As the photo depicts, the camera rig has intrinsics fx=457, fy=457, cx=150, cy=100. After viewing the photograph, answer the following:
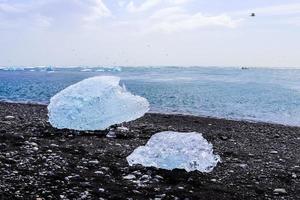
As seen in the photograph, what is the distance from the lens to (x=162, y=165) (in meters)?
10.6

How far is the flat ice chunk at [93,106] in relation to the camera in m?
14.6

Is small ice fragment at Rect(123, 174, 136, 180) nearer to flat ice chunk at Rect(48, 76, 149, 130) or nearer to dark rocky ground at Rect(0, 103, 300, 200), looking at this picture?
dark rocky ground at Rect(0, 103, 300, 200)

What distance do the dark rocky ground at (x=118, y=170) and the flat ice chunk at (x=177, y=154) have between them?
0.67 ft

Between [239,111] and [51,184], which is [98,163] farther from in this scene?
[239,111]

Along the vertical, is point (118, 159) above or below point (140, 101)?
below

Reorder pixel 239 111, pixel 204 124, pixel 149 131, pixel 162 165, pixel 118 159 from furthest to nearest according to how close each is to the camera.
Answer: pixel 239 111 < pixel 204 124 < pixel 149 131 < pixel 118 159 < pixel 162 165

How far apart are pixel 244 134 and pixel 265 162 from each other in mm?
5115

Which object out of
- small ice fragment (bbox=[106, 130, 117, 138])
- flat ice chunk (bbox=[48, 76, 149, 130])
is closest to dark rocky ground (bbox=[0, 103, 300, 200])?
small ice fragment (bbox=[106, 130, 117, 138])

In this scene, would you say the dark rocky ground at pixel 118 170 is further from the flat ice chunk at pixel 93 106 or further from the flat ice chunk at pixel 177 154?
the flat ice chunk at pixel 93 106

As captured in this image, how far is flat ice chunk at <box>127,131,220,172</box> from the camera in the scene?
10.6 meters

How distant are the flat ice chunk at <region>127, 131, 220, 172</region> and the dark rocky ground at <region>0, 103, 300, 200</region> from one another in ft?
0.67

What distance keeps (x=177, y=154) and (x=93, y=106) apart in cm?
481

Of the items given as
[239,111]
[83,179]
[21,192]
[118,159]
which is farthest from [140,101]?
[239,111]

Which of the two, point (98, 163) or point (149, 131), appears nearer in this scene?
point (98, 163)
